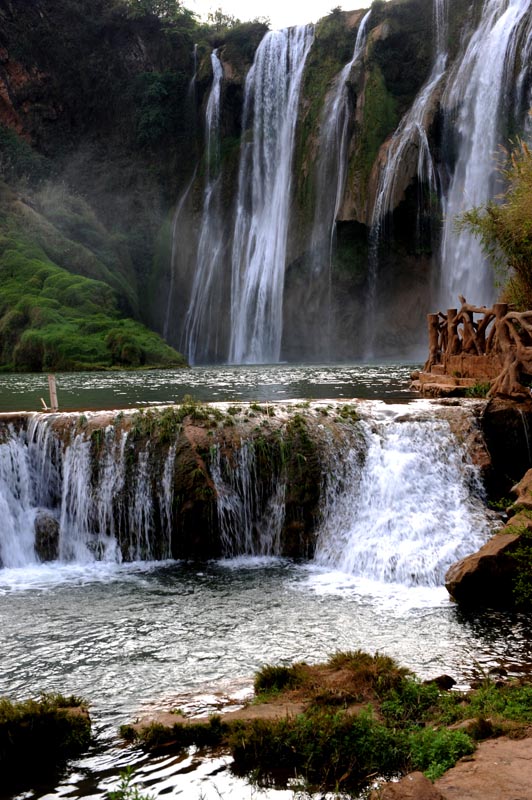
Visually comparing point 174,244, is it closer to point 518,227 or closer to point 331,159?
point 331,159

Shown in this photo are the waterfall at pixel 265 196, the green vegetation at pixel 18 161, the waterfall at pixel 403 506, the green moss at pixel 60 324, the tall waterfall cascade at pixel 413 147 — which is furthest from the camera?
the green vegetation at pixel 18 161

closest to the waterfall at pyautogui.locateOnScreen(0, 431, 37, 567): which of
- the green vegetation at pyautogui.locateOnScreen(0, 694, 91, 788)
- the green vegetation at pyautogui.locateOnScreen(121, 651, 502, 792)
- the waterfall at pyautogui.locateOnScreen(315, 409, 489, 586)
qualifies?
the waterfall at pyautogui.locateOnScreen(315, 409, 489, 586)

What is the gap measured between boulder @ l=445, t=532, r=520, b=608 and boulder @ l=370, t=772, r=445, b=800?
4114 mm

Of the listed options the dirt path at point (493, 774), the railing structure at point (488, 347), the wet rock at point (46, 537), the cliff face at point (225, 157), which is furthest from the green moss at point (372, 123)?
the dirt path at point (493, 774)

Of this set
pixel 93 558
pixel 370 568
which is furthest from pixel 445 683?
pixel 93 558

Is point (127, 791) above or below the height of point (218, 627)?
above

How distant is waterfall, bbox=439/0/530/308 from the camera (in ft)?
105

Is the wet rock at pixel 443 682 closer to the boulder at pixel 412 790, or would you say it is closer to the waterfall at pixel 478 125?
the boulder at pixel 412 790

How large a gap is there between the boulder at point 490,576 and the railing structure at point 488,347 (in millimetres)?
4269

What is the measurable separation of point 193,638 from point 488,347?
9167 mm

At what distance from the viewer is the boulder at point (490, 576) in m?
7.93

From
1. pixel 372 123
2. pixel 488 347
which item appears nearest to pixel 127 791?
pixel 488 347

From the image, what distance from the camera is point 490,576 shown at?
7949 mm

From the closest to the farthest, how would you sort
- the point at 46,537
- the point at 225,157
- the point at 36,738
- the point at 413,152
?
the point at 36,738 → the point at 46,537 → the point at 413,152 → the point at 225,157
